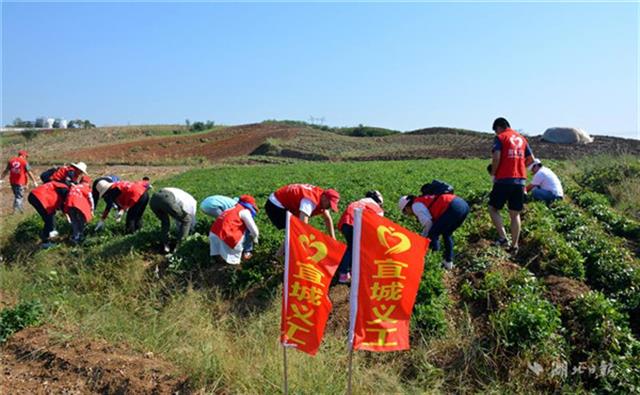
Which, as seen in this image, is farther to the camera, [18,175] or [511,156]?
[18,175]

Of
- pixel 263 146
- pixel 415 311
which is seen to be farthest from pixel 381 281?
pixel 263 146

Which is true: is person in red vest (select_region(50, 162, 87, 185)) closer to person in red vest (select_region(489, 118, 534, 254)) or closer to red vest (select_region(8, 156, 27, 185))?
red vest (select_region(8, 156, 27, 185))

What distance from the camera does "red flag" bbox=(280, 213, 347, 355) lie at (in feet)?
14.4

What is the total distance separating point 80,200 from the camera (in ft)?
32.4

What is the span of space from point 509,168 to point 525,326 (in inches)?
110

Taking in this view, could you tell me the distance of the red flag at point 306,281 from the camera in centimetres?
439

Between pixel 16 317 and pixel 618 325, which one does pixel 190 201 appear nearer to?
pixel 16 317

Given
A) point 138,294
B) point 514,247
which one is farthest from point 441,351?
point 138,294

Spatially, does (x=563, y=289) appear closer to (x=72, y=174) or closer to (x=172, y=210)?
(x=172, y=210)

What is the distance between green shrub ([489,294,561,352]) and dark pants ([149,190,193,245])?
5230 millimetres

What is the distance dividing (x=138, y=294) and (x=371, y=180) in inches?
289

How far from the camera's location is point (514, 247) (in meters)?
7.90

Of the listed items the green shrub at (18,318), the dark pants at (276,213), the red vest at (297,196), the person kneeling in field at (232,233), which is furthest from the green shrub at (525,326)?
the green shrub at (18,318)

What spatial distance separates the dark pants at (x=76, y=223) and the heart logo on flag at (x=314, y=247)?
701cm
